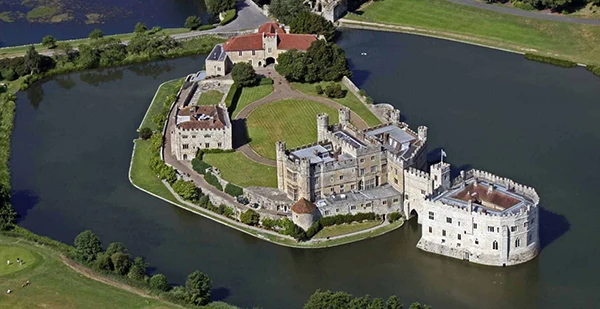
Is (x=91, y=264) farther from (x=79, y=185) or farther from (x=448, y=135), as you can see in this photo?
(x=448, y=135)

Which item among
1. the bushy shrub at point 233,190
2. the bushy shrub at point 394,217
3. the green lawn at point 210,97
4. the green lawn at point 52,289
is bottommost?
the green lawn at point 52,289

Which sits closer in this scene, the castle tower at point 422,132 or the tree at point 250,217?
the tree at point 250,217

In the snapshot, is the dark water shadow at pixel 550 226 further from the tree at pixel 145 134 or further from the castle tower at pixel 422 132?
the tree at pixel 145 134

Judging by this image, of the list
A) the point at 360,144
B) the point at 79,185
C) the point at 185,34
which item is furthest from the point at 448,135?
the point at 185,34

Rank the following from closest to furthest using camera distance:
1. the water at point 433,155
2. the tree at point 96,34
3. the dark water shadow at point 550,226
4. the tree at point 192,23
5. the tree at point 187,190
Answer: the water at point 433,155 → the dark water shadow at point 550,226 → the tree at point 187,190 → the tree at point 96,34 → the tree at point 192,23

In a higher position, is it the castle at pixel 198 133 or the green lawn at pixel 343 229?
the castle at pixel 198 133

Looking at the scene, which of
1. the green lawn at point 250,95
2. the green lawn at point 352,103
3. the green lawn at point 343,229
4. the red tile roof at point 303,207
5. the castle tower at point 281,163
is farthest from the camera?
the green lawn at point 250,95

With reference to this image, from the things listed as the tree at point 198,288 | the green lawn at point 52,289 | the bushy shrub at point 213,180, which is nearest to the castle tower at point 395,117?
the bushy shrub at point 213,180
